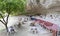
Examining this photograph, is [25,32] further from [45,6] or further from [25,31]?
[45,6]

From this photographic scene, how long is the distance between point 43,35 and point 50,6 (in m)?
0.71

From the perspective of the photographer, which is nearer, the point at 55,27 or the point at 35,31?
the point at 55,27

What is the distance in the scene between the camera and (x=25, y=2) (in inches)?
161

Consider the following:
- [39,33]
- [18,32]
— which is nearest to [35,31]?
[39,33]

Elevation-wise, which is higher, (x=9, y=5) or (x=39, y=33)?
(x=9, y=5)

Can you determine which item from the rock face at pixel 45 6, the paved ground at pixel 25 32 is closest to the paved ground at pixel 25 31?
the paved ground at pixel 25 32

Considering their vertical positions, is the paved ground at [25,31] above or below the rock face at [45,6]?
below

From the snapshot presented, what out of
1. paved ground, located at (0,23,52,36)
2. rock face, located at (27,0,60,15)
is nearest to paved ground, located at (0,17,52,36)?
paved ground, located at (0,23,52,36)

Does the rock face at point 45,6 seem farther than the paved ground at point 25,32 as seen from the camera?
Yes

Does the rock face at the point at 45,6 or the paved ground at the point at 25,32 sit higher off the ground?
the rock face at the point at 45,6

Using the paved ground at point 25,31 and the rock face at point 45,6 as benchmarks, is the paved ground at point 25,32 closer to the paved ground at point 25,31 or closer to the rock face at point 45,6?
the paved ground at point 25,31

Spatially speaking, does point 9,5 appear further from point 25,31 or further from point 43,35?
point 43,35

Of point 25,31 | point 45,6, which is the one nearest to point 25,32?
point 25,31

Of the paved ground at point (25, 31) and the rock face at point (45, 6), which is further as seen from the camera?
the rock face at point (45, 6)
